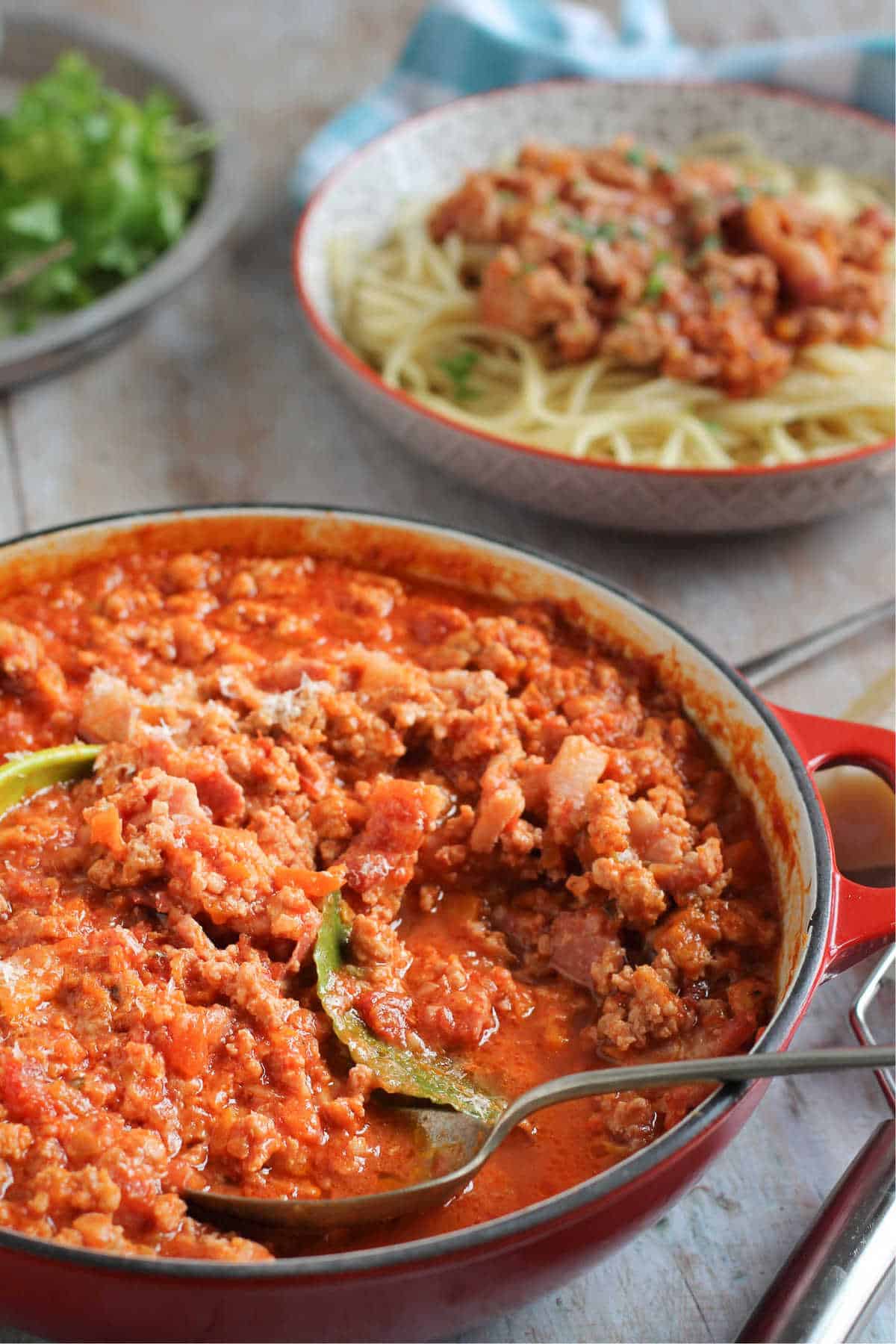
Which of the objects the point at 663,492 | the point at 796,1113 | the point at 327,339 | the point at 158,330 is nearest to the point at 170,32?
the point at 158,330

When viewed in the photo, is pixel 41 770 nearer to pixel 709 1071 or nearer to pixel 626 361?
pixel 709 1071

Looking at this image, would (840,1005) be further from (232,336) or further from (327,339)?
(232,336)

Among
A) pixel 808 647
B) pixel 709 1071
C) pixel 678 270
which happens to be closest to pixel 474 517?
pixel 678 270

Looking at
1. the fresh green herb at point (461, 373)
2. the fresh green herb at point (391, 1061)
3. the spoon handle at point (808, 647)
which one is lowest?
the fresh green herb at point (461, 373)

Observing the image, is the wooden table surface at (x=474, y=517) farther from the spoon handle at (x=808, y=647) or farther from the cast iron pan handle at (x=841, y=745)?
the cast iron pan handle at (x=841, y=745)

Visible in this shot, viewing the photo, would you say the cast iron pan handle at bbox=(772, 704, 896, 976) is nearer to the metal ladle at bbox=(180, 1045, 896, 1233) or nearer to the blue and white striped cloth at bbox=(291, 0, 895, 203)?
the metal ladle at bbox=(180, 1045, 896, 1233)

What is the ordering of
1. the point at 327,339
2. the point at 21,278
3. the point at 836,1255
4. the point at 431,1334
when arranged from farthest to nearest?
the point at 21,278 → the point at 327,339 → the point at 836,1255 → the point at 431,1334

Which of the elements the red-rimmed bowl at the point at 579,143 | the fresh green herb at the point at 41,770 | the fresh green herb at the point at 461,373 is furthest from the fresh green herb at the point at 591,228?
the fresh green herb at the point at 41,770
